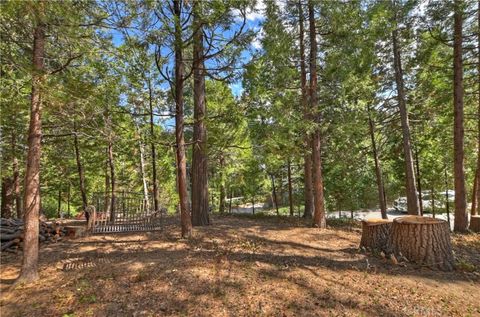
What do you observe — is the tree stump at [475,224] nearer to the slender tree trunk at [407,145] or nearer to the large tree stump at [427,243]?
the slender tree trunk at [407,145]

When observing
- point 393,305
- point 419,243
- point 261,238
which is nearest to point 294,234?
point 261,238

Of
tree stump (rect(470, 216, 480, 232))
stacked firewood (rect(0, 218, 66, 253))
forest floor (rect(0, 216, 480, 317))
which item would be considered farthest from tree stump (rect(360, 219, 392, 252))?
stacked firewood (rect(0, 218, 66, 253))

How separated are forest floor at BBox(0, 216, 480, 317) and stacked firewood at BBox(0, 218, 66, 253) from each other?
47 centimetres

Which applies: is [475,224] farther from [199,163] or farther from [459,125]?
[199,163]

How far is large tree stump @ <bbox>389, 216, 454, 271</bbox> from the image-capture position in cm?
496

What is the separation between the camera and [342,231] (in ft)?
26.9

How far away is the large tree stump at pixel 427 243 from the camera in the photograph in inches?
195

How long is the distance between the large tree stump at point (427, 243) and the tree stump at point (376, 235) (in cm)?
48

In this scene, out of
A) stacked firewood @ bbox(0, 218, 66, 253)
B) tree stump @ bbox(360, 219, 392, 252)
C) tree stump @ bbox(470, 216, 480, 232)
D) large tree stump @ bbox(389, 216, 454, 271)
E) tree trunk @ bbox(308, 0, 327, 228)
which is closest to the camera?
large tree stump @ bbox(389, 216, 454, 271)

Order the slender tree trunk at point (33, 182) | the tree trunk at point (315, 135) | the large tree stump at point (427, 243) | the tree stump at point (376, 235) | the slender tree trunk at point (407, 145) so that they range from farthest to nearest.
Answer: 1. the slender tree trunk at point (407, 145)
2. the tree trunk at point (315, 135)
3. the tree stump at point (376, 235)
4. the large tree stump at point (427, 243)
5. the slender tree trunk at point (33, 182)

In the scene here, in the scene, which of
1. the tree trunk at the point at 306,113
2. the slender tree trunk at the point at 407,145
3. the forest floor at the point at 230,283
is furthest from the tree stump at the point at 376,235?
the slender tree trunk at the point at 407,145

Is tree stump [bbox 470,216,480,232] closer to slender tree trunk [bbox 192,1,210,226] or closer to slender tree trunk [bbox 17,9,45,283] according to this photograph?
slender tree trunk [bbox 192,1,210,226]

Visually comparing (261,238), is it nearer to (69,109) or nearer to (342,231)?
(342,231)

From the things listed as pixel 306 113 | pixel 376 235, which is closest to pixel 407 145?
pixel 306 113
